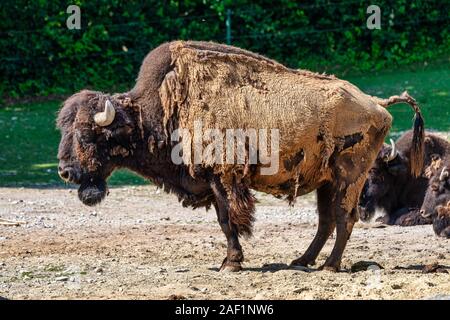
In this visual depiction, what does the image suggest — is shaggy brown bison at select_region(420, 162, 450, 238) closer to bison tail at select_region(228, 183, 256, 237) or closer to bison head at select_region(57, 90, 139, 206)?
bison tail at select_region(228, 183, 256, 237)

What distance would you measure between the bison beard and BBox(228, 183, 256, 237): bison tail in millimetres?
1296

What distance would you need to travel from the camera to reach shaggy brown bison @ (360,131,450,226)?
48.8ft

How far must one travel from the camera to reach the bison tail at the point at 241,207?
10812 millimetres

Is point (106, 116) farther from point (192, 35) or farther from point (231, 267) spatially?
point (192, 35)

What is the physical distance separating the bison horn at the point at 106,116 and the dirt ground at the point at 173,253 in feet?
4.47

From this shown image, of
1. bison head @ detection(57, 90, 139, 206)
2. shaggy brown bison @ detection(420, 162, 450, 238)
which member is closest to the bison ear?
shaggy brown bison @ detection(420, 162, 450, 238)

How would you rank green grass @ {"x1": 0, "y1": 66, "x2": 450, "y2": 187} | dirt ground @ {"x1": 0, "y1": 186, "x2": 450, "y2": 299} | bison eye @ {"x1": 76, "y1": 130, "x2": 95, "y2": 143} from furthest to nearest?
green grass @ {"x1": 0, "y1": 66, "x2": 450, "y2": 187}, bison eye @ {"x1": 76, "y1": 130, "x2": 95, "y2": 143}, dirt ground @ {"x1": 0, "y1": 186, "x2": 450, "y2": 299}

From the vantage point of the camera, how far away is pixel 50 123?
21.0 metres

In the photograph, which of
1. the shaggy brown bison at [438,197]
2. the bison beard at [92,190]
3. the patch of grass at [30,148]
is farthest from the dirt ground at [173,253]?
the patch of grass at [30,148]

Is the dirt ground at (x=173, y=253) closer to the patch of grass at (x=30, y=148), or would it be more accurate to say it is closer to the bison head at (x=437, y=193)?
the bison head at (x=437, y=193)

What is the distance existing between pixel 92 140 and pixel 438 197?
4.81m

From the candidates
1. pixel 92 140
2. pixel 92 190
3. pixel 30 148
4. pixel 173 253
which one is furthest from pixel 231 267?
pixel 30 148
